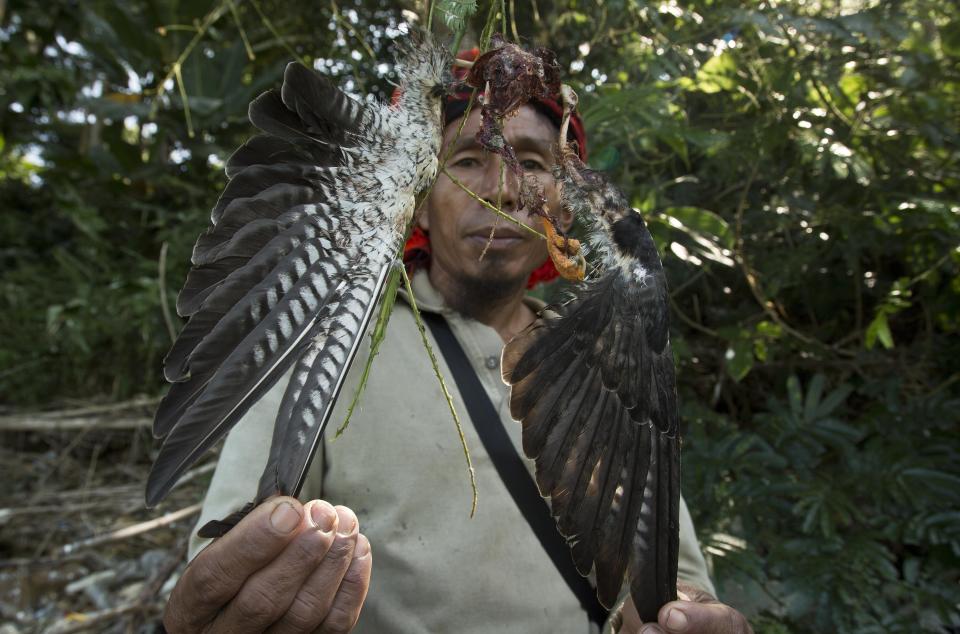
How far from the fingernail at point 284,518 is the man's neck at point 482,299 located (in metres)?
0.94

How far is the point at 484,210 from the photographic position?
1.61 m

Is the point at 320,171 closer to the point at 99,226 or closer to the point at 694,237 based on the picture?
the point at 694,237

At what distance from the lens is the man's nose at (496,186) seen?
1.53m

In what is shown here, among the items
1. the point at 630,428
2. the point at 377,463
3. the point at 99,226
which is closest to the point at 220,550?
the point at 377,463

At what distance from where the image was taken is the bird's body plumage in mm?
956

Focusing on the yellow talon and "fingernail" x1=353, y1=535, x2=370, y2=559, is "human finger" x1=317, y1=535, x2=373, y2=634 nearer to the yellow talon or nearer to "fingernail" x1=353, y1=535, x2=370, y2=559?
"fingernail" x1=353, y1=535, x2=370, y2=559

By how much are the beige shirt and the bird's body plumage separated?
0.38 m

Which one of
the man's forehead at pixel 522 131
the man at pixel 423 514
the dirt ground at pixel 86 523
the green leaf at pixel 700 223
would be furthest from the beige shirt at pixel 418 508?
the dirt ground at pixel 86 523

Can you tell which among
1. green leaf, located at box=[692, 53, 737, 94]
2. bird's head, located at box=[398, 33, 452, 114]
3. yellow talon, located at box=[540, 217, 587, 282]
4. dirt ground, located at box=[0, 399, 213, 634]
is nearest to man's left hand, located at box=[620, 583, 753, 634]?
yellow talon, located at box=[540, 217, 587, 282]

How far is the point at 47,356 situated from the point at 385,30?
3.38 metres

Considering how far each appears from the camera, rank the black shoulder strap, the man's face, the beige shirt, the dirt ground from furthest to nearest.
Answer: the dirt ground → the man's face → the black shoulder strap → the beige shirt

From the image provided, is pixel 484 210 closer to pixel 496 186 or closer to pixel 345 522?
pixel 496 186

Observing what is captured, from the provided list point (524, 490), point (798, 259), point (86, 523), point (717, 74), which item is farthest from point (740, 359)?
point (86, 523)

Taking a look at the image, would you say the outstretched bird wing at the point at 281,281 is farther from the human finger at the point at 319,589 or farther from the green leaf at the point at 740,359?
the green leaf at the point at 740,359
